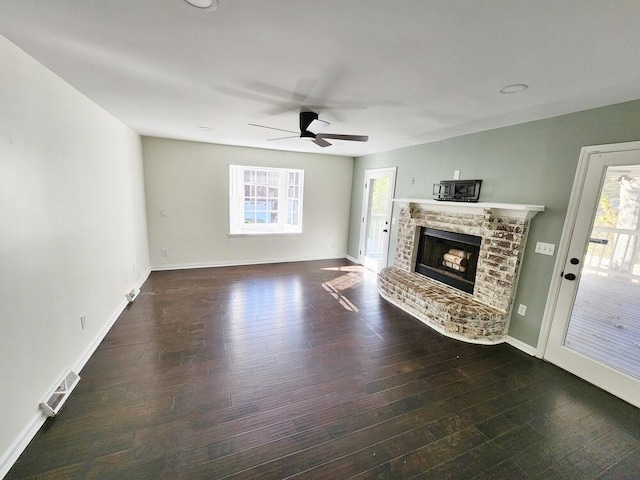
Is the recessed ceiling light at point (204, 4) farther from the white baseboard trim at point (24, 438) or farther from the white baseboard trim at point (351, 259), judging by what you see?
the white baseboard trim at point (351, 259)

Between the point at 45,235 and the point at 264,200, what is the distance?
12.9 ft

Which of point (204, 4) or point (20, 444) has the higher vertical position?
point (204, 4)

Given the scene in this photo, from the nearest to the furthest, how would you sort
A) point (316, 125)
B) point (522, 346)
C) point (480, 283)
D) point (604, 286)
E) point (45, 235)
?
point (45, 235) < point (604, 286) < point (316, 125) < point (522, 346) < point (480, 283)

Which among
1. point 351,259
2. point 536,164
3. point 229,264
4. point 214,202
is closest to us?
point 536,164

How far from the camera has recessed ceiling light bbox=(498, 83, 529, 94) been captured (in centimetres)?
188

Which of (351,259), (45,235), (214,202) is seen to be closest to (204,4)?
(45,235)

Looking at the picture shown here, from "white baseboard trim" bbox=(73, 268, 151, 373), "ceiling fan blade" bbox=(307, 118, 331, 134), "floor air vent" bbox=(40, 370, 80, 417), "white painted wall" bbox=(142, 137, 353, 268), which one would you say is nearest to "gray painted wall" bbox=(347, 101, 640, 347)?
"ceiling fan blade" bbox=(307, 118, 331, 134)

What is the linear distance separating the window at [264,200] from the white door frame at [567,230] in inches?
170

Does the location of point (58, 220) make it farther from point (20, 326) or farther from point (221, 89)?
point (221, 89)

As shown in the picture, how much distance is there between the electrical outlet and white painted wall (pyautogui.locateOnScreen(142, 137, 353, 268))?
3949mm

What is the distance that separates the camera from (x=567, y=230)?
2.44 m

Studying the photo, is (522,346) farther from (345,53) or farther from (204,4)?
(204,4)

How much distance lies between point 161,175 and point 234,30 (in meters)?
4.02

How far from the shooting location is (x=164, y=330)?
2.89 m
